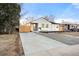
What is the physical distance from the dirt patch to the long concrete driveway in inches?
4.1

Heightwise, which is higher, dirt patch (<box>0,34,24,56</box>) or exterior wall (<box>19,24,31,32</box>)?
exterior wall (<box>19,24,31,32</box>)

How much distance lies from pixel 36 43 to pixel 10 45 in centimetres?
52

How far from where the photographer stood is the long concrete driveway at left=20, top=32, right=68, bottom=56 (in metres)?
3.48

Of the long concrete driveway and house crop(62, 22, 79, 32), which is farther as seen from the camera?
house crop(62, 22, 79, 32)

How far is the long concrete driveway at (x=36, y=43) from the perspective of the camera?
3.48 m

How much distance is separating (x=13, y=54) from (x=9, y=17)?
75cm

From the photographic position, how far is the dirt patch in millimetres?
3455

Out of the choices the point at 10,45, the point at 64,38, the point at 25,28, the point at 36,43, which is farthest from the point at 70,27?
the point at 10,45

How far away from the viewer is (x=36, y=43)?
11.6 ft

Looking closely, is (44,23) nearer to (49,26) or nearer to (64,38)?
(49,26)

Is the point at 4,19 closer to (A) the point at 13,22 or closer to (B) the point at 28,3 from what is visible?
(A) the point at 13,22

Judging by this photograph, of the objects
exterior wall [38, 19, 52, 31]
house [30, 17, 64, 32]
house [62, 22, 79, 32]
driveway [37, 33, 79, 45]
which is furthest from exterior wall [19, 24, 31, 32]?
house [62, 22, 79, 32]

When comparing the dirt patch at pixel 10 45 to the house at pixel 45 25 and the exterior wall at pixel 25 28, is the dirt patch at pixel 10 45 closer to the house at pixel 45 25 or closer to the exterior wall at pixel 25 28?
the exterior wall at pixel 25 28

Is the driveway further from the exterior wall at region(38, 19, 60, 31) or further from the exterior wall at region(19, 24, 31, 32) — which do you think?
the exterior wall at region(19, 24, 31, 32)
